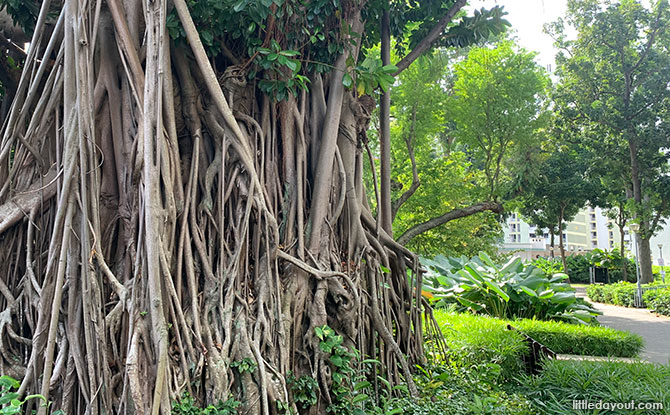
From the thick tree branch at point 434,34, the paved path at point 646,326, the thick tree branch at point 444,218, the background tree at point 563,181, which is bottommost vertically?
the paved path at point 646,326

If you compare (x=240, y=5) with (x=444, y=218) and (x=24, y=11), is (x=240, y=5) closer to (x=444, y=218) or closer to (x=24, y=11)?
(x=24, y=11)

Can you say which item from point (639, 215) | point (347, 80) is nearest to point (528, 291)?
point (347, 80)

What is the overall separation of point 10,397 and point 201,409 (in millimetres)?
987

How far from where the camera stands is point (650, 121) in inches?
612

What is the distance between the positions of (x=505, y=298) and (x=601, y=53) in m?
11.4

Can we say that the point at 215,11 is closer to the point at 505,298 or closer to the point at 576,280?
the point at 505,298

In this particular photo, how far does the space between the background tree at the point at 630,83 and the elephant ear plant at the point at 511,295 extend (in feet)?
27.2

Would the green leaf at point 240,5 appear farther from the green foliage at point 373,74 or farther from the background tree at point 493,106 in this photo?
the background tree at point 493,106

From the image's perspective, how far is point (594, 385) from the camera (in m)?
4.30

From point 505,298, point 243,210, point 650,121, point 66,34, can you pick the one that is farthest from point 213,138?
point 650,121

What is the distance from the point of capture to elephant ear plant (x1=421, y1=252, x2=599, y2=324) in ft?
27.7

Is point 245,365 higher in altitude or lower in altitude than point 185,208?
lower

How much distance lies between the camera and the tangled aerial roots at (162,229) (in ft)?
9.85

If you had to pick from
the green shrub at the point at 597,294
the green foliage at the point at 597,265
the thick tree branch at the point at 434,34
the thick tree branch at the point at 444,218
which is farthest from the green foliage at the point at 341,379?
the green foliage at the point at 597,265
